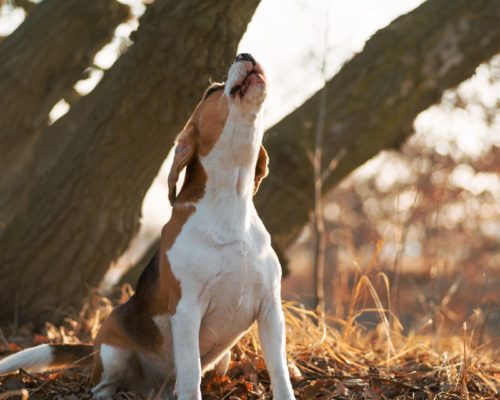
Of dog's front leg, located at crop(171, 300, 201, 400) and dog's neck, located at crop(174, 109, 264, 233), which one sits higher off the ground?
dog's neck, located at crop(174, 109, 264, 233)

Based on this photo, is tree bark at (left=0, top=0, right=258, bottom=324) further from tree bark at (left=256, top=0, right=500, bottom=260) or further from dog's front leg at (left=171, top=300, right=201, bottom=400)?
dog's front leg at (left=171, top=300, right=201, bottom=400)

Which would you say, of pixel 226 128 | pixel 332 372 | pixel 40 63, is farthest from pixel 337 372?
pixel 40 63

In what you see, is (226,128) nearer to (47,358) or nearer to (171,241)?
(171,241)

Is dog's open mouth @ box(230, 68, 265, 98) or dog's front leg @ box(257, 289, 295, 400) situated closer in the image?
dog's open mouth @ box(230, 68, 265, 98)

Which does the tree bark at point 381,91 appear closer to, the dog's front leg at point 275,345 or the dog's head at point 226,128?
the dog's head at point 226,128

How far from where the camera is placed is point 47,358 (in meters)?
4.80

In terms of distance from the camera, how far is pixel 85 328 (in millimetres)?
6531

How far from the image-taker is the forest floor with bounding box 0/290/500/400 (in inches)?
180

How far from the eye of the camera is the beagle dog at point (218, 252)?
4008mm

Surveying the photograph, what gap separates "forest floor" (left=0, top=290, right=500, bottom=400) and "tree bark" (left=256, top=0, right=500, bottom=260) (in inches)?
70.4

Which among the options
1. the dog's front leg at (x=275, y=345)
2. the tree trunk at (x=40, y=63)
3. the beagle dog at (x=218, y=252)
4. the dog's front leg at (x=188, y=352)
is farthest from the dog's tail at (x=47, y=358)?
the tree trunk at (x=40, y=63)

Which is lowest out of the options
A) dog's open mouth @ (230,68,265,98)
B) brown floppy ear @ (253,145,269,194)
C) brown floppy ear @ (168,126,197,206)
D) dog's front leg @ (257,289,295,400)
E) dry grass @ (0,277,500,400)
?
dry grass @ (0,277,500,400)

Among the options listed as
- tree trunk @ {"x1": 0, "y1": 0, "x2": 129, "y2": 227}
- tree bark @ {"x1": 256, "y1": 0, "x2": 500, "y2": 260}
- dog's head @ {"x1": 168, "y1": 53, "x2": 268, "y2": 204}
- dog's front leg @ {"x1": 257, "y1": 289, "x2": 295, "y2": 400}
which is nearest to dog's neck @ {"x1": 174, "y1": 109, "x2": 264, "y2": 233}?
dog's head @ {"x1": 168, "y1": 53, "x2": 268, "y2": 204}

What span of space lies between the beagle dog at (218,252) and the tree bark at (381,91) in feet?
10.1
